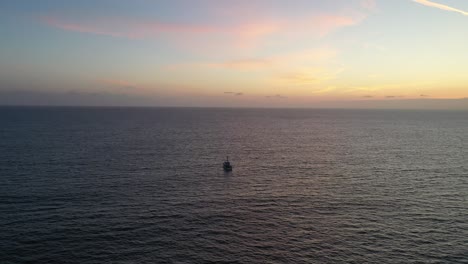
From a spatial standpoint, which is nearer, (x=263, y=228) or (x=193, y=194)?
(x=263, y=228)

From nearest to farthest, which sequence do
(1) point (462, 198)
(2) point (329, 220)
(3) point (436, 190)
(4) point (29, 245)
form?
(4) point (29, 245) → (2) point (329, 220) → (1) point (462, 198) → (3) point (436, 190)

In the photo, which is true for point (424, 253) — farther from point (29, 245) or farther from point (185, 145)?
point (185, 145)

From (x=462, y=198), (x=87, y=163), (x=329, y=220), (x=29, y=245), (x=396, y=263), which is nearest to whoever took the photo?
(x=396, y=263)

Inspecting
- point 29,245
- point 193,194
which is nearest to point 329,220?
point 193,194

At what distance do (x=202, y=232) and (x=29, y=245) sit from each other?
27338mm

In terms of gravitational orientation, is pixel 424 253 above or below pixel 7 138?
below

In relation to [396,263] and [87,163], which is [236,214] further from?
[87,163]

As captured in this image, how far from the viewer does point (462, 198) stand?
245 ft

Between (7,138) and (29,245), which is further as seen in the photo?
(7,138)

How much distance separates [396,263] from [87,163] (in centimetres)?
9435

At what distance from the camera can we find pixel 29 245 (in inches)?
2000

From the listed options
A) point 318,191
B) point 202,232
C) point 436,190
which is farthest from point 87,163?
point 436,190

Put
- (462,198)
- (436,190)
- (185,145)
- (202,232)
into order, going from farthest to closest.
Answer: (185,145) < (436,190) < (462,198) < (202,232)

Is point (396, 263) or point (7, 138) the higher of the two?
point (7, 138)
